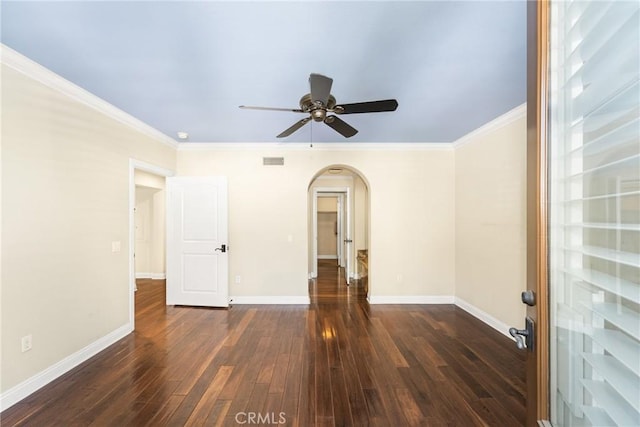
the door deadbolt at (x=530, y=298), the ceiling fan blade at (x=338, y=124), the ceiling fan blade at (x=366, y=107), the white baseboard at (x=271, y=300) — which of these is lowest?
the white baseboard at (x=271, y=300)

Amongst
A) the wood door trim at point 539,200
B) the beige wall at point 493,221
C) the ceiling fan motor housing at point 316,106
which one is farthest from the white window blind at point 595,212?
the beige wall at point 493,221

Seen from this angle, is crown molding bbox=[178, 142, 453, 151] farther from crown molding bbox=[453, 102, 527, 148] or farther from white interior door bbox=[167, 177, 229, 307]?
white interior door bbox=[167, 177, 229, 307]

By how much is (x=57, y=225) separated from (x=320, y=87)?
2651mm

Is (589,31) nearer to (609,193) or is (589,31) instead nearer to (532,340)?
(609,193)

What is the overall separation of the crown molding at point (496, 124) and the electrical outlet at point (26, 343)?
512 cm

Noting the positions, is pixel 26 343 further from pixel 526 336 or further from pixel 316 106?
pixel 526 336

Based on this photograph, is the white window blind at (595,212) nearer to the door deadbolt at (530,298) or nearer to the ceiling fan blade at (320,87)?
the door deadbolt at (530,298)

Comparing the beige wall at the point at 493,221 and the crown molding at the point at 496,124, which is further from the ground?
the crown molding at the point at 496,124

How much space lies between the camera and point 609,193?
1.97 ft

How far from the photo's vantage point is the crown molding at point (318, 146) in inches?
167

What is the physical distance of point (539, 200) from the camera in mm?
765

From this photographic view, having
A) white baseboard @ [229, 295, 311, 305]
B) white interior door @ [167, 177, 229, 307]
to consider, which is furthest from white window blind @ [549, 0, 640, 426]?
white interior door @ [167, 177, 229, 307]

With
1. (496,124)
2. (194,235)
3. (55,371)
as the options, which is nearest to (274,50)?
(496,124)

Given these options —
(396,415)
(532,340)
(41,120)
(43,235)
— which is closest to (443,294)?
(396,415)
